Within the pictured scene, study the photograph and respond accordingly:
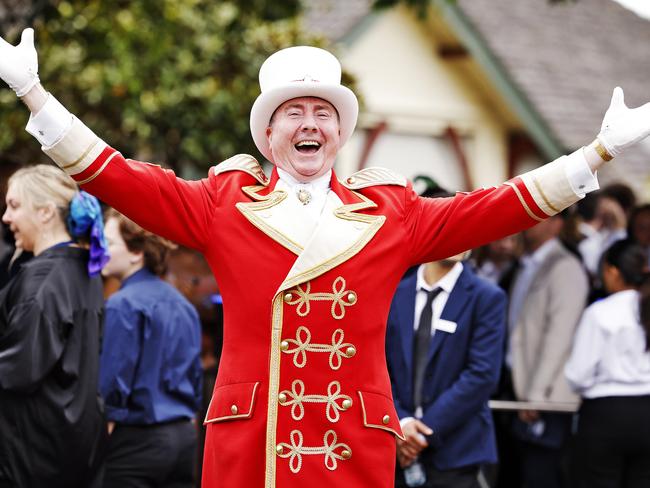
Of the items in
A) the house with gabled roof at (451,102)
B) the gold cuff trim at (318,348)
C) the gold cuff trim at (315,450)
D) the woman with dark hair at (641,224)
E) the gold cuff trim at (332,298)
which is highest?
the house with gabled roof at (451,102)

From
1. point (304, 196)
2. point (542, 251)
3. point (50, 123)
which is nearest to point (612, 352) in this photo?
point (542, 251)

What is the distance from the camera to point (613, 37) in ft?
80.1

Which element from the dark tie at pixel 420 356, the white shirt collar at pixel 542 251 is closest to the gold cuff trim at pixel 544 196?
the dark tie at pixel 420 356

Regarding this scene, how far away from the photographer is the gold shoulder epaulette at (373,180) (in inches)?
184

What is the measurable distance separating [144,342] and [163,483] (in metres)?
0.76

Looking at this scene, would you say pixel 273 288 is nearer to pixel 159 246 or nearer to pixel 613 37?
pixel 159 246

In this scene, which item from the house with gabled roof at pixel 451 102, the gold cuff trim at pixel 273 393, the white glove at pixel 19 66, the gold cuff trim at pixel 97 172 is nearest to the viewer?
the white glove at pixel 19 66

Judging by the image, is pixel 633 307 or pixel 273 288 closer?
pixel 273 288

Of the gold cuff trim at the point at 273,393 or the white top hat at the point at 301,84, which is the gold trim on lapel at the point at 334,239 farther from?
the white top hat at the point at 301,84

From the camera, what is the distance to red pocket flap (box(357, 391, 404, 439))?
440 cm

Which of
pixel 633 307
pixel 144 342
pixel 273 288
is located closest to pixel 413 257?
pixel 273 288

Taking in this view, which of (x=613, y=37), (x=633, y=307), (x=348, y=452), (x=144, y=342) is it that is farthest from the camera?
(x=613, y=37)

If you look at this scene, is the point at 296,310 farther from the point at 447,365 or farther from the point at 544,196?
the point at 447,365

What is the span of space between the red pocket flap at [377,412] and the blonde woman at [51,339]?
191 centimetres
